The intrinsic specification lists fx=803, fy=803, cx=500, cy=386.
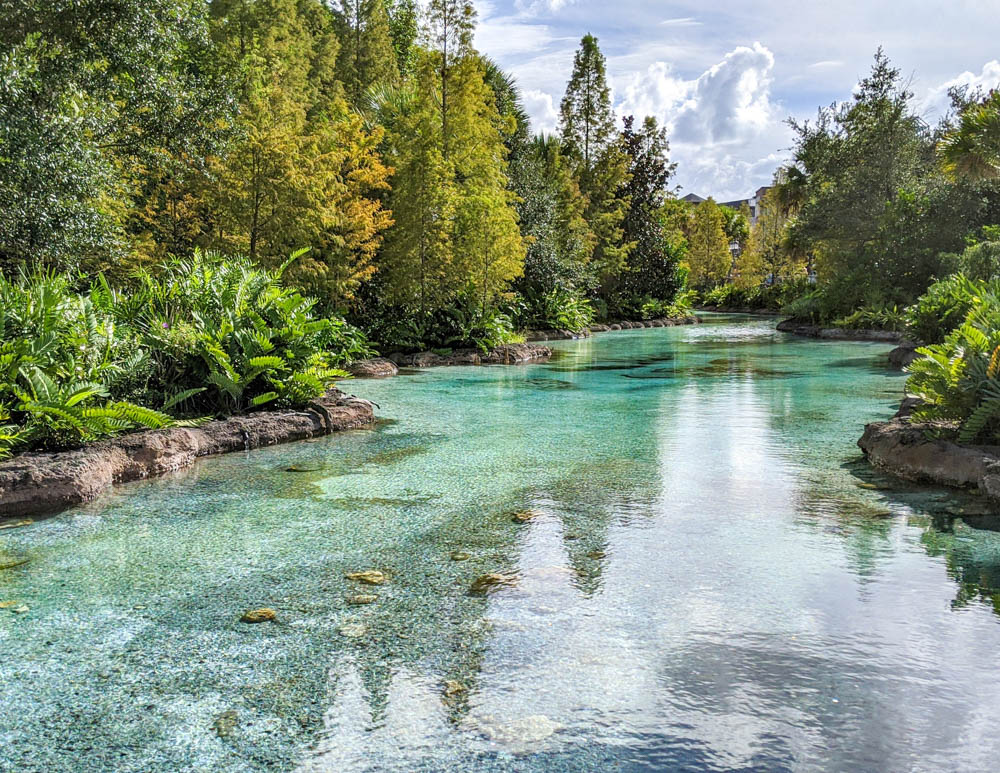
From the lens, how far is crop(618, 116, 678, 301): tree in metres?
32.5

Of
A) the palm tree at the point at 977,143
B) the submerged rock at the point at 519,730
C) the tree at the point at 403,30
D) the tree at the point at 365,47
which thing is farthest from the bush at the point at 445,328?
the tree at the point at 403,30

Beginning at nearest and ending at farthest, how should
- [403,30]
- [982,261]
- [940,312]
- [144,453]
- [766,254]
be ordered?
[144,453] → [940,312] → [982,261] → [403,30] → [766,254]

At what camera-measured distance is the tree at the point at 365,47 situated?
104 ft

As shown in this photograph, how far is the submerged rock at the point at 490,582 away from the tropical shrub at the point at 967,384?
12.6 ft

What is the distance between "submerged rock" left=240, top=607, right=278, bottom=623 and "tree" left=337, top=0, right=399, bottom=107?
29180 mm

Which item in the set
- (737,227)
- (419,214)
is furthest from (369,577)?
(737,227)

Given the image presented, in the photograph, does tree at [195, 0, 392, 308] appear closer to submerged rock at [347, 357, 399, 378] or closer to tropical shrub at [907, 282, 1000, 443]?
submerged rock at [347, 357, 399, 378]

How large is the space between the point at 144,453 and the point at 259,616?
319 centimetres

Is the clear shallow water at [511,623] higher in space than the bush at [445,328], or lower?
lower

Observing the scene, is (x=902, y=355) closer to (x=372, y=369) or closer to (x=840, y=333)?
(x=840, y=333)

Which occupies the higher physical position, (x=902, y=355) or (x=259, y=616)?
(x=902, y=355)

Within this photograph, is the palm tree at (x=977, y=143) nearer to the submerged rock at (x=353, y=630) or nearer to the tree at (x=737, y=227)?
the submerged rock at (x=353, y=630)

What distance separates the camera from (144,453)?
242 inches

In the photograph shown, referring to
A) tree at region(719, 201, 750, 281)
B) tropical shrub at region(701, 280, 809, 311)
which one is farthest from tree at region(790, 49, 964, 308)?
tree at region(719, 201, 750, 281)
